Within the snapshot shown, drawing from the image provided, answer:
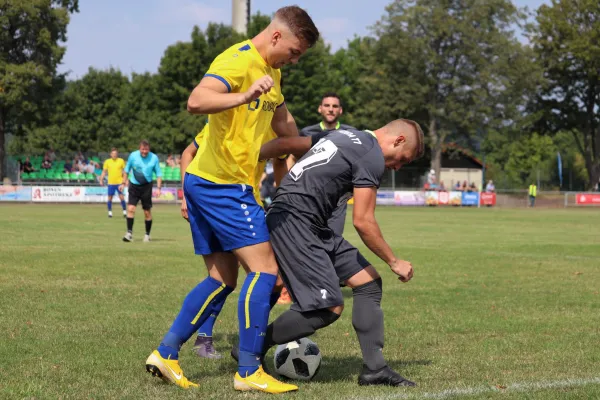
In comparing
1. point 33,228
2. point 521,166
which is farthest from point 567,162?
point 33,228

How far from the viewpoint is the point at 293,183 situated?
521cm

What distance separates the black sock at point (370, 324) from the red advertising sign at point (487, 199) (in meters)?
49.8

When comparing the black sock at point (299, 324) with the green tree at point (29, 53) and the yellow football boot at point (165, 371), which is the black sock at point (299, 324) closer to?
the yellow football boot at point (165, 371)

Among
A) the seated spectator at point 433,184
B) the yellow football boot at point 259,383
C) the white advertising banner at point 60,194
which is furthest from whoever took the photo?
the seated spectator at point 433,184

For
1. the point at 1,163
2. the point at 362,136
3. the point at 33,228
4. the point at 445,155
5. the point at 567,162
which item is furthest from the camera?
the point at 567,162

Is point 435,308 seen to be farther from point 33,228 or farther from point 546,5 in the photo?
point 546,5

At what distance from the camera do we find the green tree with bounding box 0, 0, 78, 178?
52.8 metres

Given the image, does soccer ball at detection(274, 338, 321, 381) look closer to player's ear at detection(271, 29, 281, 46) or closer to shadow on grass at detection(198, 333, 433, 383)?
shadow on grass at detection(198, 333, 433, 383)

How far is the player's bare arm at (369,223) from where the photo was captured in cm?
493

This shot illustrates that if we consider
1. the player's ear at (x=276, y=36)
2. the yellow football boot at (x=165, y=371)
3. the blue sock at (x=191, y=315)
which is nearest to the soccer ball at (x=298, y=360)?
the blue sock at (x=191, y=315)

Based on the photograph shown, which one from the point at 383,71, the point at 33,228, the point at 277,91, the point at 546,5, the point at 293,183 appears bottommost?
the point at 33,228

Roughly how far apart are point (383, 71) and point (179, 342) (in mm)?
62746

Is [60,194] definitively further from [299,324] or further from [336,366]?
[299,324]

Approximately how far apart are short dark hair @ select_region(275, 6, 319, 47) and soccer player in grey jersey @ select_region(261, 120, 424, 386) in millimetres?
679
